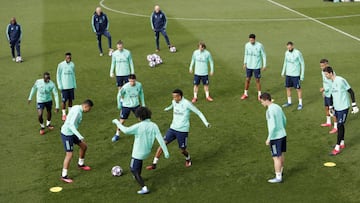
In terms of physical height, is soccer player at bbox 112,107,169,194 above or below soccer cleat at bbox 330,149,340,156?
above

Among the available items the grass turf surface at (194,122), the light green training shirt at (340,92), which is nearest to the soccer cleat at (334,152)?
the grass turf surface at (194,122)

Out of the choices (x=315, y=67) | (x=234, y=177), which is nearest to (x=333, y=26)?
(x=315, y=67)

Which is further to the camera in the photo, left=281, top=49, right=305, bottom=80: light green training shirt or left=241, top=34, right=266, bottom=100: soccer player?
left=241, top=34, right=266, bottom=100: soccer player

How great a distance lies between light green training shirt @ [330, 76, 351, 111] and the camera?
16734mm

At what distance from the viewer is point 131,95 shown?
1827 centimetres

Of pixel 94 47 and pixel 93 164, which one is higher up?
pixel 94 47

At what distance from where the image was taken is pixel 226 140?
1844cm

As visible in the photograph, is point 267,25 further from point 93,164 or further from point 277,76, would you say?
point 93,164

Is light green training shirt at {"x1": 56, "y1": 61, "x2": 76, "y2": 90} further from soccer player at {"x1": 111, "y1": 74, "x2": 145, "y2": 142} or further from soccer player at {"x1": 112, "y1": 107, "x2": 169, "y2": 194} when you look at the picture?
soccer player at {"x1": 112, "y1": 107, "x2": 169, "y2": 194}

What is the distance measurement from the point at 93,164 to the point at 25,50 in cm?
1687

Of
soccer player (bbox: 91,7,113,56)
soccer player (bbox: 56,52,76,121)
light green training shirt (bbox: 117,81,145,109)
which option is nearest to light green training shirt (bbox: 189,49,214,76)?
light green training shirt (bbox: 117,81,145,109)

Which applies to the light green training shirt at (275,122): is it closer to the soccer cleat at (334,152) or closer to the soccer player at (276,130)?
the soccer player at (276,130)

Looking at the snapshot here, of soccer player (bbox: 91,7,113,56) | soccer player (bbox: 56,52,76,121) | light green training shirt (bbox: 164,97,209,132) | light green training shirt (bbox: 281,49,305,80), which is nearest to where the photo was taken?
light green training shirt (bbox: 164,97,209,132)

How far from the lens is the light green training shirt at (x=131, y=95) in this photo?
59.3ft
